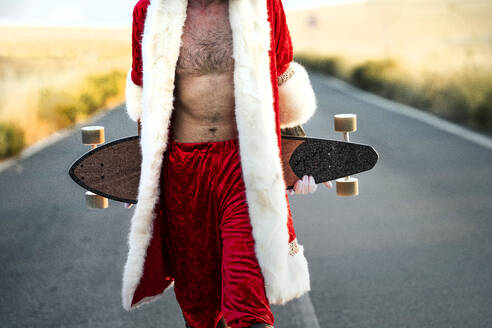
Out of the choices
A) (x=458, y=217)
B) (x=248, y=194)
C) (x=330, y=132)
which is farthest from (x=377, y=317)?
(x=330, y=132)

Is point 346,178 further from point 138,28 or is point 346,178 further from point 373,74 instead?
point 373,74

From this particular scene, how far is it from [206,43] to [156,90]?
0.25 metres

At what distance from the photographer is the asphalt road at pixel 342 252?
4117mm

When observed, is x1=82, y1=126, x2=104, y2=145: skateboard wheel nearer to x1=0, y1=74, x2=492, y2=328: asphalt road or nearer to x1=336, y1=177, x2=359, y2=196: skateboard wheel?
x1=336, y1=177, x2=359, y2=196: skateboard wheel

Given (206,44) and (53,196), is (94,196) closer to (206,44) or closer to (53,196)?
(206,44)

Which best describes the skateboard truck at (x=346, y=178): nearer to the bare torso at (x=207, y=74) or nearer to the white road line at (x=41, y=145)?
the bare torso at (x=207, y=74)

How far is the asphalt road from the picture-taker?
4117 mm

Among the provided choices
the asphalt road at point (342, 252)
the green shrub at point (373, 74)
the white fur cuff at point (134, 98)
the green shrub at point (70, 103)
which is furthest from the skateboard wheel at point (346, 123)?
the green shrub at point (373, 74)

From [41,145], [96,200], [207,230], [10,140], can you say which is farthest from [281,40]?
[41,145]

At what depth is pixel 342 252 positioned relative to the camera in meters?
5.35

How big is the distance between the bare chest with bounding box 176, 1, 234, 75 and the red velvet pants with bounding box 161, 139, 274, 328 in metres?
0.28

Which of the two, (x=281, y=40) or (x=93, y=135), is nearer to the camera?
(x=281, y=40)

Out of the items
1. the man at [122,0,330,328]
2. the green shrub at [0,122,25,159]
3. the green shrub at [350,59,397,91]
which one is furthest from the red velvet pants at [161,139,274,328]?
the green shrub at [350,59,397,91]

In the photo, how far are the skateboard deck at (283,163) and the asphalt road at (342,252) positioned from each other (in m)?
1.16
